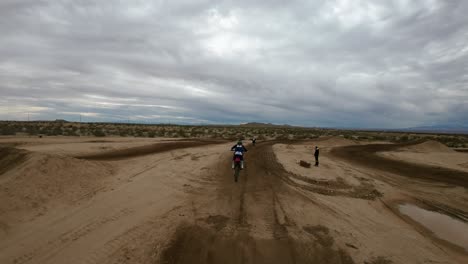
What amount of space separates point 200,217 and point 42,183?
20.0 ft

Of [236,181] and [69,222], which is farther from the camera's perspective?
[236,181]

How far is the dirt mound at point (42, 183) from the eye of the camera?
27.2 ft

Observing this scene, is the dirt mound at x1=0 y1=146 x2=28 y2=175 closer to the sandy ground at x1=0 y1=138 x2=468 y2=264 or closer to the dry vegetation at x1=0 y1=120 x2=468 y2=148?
the sandy ground at x1=0 y1=138 x2=468 y2=264

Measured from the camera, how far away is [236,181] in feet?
45.1

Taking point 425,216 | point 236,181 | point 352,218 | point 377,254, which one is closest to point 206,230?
point 377,254

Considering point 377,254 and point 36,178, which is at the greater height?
point 36,178

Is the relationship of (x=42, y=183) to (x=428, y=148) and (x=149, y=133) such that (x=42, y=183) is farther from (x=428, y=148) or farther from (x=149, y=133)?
(x=149, y=133)

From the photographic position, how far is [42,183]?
992 cm

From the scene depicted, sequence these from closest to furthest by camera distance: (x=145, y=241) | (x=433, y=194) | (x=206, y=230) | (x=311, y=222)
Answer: (x=145, y=241), (x=206, y=230), (x=311, y=222), (x=433, y=194)

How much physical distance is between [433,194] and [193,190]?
12.4 m

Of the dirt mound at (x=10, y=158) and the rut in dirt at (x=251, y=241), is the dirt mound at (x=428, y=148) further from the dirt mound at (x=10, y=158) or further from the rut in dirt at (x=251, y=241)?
the dirt mound at (x=10, y=158)

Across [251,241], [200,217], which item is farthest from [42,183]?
[251,241]

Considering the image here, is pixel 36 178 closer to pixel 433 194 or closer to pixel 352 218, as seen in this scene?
pixel 352 218

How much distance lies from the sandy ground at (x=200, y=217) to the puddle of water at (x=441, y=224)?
533mm
